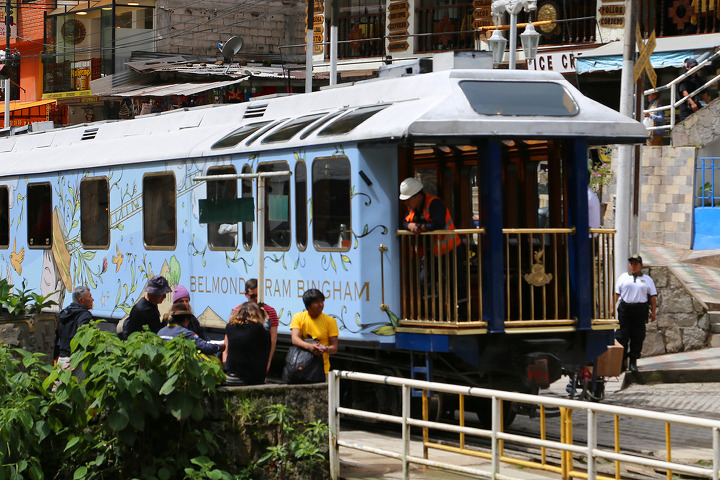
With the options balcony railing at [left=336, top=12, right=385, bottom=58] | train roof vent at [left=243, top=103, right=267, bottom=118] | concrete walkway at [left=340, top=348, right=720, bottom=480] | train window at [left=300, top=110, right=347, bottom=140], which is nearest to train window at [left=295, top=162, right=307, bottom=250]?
train window at [left=300, top=110, right=347, bottom=140]

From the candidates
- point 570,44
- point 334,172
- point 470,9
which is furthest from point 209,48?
point 334,172

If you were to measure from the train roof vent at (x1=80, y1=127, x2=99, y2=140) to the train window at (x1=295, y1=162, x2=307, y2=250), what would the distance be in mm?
5857

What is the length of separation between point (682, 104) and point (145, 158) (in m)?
12.7

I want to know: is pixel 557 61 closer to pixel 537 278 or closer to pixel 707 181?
pixel 707 181

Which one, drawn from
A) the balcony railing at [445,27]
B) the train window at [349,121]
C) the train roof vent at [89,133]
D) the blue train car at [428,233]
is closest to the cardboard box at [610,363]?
the blue train car at [428,233]

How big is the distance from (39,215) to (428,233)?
24.4 feet

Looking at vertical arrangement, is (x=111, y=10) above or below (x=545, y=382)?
above

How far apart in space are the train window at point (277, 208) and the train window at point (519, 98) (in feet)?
6.44

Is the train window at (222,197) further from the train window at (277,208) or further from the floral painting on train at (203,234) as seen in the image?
the train window at (277,208)

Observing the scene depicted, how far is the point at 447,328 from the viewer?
1038 cm

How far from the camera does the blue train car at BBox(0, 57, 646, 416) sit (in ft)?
34.5

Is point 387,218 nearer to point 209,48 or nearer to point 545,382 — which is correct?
point 545,382

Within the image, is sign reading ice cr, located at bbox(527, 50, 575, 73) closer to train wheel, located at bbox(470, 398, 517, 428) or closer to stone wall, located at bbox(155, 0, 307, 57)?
stone wall, located at bbox(155, 0, 307, 57)

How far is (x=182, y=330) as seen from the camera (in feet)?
32.7
